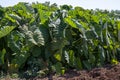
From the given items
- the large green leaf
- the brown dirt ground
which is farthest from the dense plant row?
the brown dirt ground

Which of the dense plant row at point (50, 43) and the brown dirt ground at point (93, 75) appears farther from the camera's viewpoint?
the dense plant row at point (50, 43)

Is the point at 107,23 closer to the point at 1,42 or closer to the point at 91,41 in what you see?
the point at 91,41

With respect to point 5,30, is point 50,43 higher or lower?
lower

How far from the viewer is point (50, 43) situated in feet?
24.9

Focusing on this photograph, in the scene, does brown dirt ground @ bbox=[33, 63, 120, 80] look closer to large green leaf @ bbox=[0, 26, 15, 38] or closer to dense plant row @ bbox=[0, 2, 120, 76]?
dense plant row @ bbox=[0, 2, 120, 76]

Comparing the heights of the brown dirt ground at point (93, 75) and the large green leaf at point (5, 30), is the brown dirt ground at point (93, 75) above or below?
below

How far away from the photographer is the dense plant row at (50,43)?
24.0 feet

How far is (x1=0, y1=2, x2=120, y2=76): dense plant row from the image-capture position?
7.32m

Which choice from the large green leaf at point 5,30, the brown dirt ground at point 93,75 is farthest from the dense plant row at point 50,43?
the brown dirt ground at point 93,75

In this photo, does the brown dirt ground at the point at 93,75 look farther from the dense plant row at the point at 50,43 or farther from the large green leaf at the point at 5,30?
the large green leaf at the point at 5,30

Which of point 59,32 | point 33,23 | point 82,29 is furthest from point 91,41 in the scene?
point 33,23

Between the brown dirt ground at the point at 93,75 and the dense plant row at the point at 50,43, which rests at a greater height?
the dense plant row at the point at 50,43

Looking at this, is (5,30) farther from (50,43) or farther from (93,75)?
(93,75)

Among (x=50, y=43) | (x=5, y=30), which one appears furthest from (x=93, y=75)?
(x=5, y=30)
